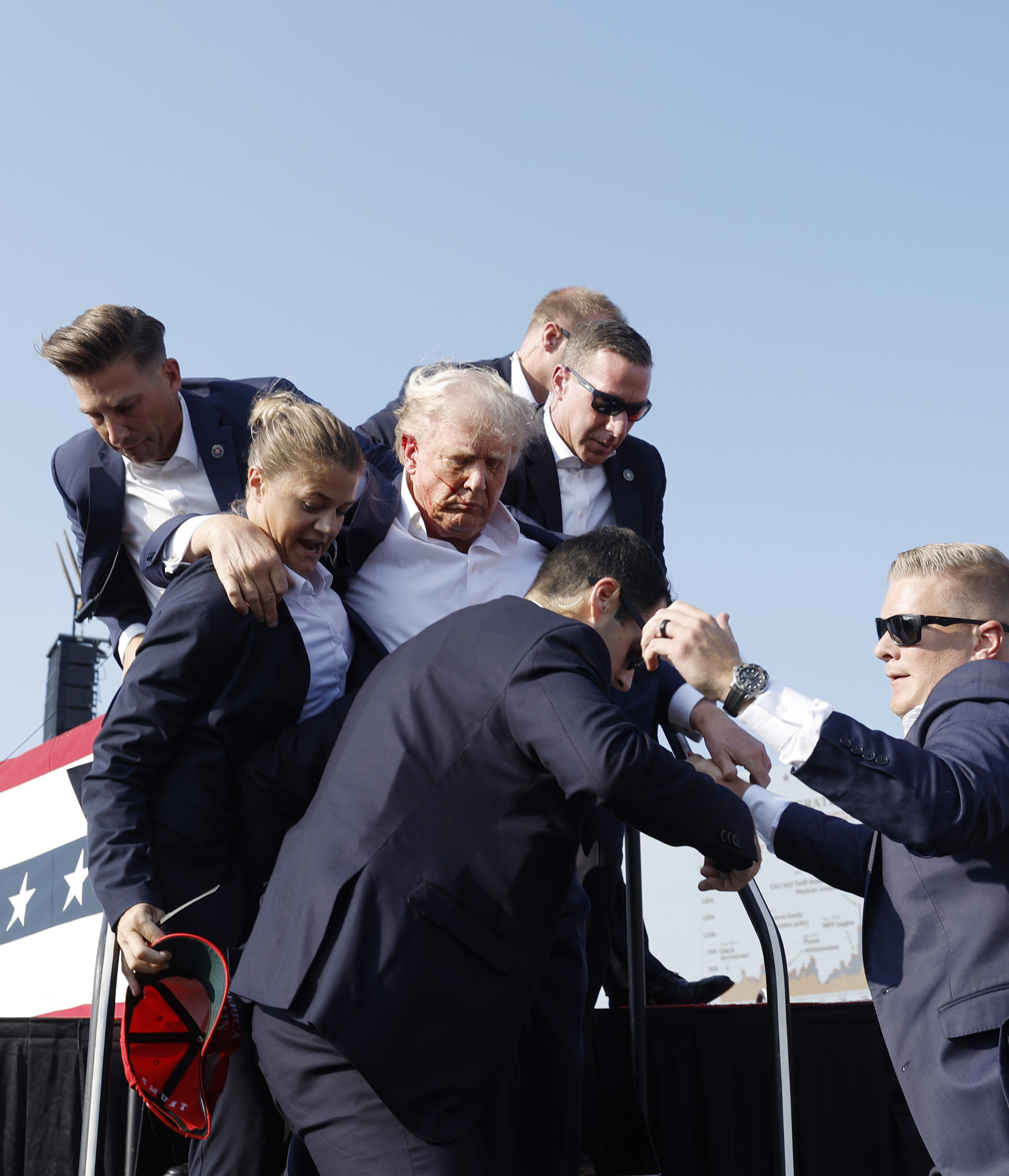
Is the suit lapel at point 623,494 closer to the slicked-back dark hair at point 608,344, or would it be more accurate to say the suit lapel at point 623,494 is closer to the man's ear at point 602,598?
the slicked-back dark hair at point 608,344

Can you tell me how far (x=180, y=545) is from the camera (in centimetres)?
254

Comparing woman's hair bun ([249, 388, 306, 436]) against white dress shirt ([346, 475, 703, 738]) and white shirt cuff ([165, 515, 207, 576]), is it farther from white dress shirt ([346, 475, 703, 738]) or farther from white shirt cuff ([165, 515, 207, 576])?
white dress shirt ([346, 475, 703, 738])

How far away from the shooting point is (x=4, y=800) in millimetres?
6895

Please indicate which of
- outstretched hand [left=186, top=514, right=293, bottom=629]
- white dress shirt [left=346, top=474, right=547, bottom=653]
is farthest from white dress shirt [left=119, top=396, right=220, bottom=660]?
outstretched hand [left=186, top=514, right=293, bottom=629]

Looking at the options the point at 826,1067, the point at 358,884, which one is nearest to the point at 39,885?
the point at 826,1067

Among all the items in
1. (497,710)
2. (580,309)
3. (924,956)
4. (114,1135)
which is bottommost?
(114,1135)

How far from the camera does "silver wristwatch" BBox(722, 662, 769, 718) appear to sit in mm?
2232

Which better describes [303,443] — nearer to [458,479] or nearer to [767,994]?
[458,479]

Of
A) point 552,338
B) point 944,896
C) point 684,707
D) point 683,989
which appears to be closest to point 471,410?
point 684,707

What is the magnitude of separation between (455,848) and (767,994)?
3.86 feet

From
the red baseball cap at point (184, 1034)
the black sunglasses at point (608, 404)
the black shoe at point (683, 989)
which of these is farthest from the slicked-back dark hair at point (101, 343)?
the black shoe at point (683, 989)

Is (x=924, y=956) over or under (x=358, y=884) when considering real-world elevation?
under

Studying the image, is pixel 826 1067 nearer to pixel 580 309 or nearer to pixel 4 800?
pixel 580 309

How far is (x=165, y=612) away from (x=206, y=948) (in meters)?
0.66
